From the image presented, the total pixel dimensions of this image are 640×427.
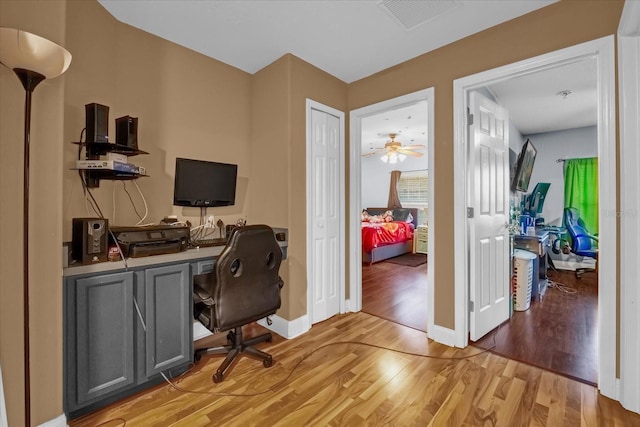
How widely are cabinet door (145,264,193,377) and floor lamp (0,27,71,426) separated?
543 mm

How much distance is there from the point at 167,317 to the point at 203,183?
44.1 inches

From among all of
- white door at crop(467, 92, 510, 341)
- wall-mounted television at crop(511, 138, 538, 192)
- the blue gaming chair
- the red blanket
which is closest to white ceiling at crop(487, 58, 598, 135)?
white door at crop(467, 92, 510, 341)

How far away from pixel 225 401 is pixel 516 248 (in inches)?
147

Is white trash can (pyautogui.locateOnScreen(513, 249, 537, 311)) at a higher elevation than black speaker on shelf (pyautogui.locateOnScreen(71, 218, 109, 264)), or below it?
below

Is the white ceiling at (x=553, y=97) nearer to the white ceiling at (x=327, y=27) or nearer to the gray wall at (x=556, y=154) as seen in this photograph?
the white ceiling at (x=327, y=27)

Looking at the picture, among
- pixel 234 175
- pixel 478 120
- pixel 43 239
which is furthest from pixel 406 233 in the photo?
pixel 43 239

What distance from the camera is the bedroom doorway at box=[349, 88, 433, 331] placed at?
→ 2695 mm

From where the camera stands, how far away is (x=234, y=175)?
2.64 m

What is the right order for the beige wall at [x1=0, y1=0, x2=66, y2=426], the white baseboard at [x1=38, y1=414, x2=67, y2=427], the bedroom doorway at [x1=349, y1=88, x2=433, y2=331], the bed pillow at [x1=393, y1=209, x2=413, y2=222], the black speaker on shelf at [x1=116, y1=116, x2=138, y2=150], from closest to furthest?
the beige wall at [x1=0, y1=0, x2=66, y2=426] < the white baseboard at [x1=38, y1=414, x2=67, y2=427] < the black speaker on shelf at [x1=116, y1=116, x2=138, y2=150] < the bedroom doorway at [x1=349, y1=88, x2=433, y2=331] < the bed pillow at [x1=393, y1=209, x2=413, y2=222]

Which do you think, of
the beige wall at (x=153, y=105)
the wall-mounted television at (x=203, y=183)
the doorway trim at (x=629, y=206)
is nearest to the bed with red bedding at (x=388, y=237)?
the beige wall at (x=153, y=105)

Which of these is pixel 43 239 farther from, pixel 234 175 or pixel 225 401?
pixel 234 175

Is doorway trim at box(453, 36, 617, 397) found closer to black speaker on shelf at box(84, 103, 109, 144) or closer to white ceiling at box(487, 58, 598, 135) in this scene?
white ceiling at box(487, 58, 598, 135)

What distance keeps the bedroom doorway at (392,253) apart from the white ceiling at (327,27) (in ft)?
1.48

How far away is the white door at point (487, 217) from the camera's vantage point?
2.33 metres
